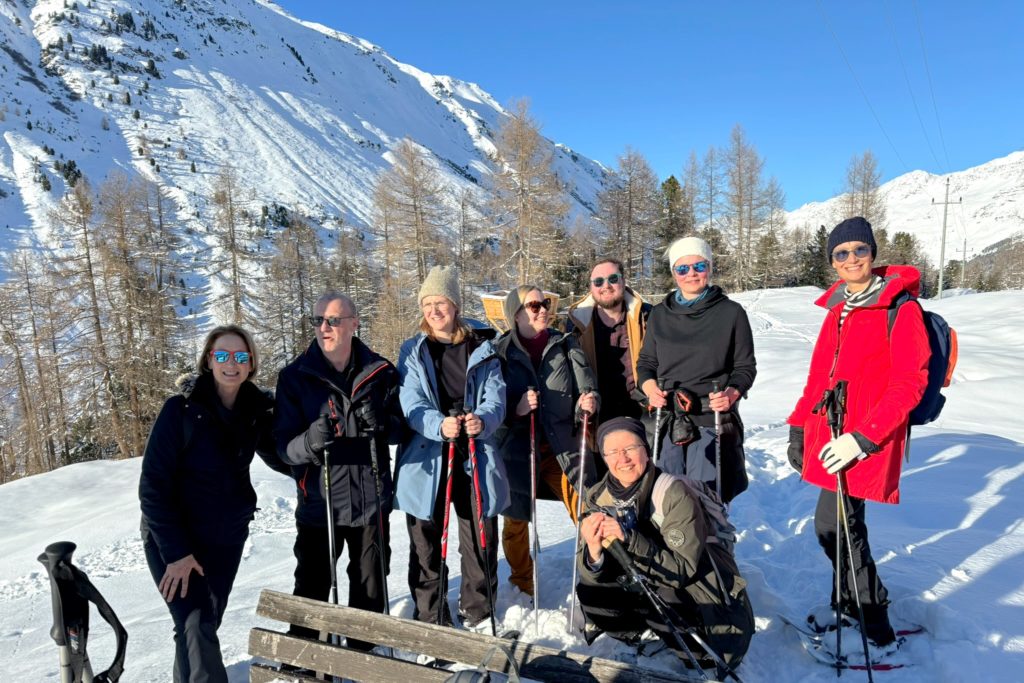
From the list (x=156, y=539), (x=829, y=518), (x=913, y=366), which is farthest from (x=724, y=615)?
(x=156, y=539)

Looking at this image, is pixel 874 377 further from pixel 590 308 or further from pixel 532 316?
pixel 532 316

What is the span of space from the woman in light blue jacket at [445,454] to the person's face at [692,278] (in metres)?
1.33

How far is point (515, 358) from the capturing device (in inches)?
158

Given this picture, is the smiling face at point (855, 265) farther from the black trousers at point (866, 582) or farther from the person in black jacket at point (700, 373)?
the black trousers at point (866, 582)

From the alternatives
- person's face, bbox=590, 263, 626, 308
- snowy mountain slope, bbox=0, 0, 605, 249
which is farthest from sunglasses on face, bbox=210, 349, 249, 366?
snowy mountain slope, bbox=0, 0, 605, 249

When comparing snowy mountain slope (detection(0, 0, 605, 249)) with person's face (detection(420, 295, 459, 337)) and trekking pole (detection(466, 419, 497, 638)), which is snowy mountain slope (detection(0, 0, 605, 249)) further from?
trekking pole (detection(466, 419, 497, 638))

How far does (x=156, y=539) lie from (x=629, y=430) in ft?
8.26

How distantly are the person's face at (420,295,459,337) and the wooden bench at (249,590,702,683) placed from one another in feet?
5.69

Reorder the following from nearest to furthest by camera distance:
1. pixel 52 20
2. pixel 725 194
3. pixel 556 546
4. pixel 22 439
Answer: pixel 556 546 < pixel 22 439 < pixel 725 194 < pixel 52 20

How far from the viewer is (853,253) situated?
3.10m

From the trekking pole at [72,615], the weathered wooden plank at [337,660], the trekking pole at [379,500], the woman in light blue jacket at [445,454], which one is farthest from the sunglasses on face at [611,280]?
the trekking pole at [72,615]

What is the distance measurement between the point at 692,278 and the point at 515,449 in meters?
1.80

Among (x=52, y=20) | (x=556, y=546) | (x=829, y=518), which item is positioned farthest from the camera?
(x=52, y=20)

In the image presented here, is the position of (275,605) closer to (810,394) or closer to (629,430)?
(629,430)
